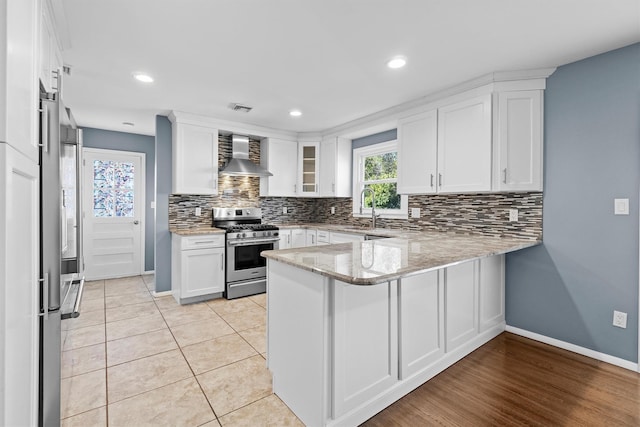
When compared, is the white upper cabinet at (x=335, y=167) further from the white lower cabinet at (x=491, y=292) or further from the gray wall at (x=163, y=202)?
the white lower cabinet at (x=491, y=292)

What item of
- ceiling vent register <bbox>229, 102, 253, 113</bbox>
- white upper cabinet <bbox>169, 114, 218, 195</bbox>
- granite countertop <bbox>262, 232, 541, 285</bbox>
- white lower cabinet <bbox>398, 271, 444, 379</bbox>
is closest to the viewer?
granite countertop <bbox>262, 232, 541, 285</bbox>

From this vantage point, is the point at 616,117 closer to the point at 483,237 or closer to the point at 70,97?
the point at 483,237

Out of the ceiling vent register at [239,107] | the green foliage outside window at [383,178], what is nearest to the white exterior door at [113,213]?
the ceiling vent register at [239,107]

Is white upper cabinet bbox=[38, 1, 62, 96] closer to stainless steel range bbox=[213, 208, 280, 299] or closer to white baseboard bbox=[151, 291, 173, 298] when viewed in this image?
stainless steel range bbox=[213, 208, 280, 299]

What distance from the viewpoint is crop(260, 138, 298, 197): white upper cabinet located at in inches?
186

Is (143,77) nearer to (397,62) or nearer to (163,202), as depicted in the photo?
(163,202)

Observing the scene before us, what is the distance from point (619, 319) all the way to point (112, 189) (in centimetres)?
630

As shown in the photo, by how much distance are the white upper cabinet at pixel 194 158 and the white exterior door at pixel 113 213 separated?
165 cm

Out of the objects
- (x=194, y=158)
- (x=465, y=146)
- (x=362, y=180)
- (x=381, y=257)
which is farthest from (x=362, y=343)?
(x=362, y=180)

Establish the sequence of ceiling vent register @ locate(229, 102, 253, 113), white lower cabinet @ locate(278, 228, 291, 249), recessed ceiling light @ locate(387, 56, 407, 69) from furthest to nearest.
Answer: white lower cabinet @ locate(278, 228, 291, 249), ceiling vent register @ locate(229, 102, 253, 113), recessed ceiling light @ locate(387, 56, 407, 69)

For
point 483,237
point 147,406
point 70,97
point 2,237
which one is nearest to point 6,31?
point 2,237

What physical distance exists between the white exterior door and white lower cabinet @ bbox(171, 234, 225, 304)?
1.68m

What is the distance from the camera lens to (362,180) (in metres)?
4.84

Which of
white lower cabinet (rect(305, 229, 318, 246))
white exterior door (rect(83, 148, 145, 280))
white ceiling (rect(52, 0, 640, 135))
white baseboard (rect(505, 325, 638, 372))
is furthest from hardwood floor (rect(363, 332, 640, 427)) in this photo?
white exterior door (rect(83, 148, 145, 280))
